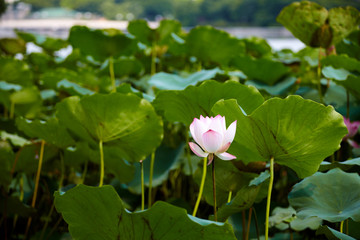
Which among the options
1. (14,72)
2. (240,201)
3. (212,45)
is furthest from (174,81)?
(14,72)

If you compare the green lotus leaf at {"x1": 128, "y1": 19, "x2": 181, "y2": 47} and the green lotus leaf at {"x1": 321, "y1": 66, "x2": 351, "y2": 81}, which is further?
the green lotus leaf at {"x1": 128, "y1": 19, "x2": 181, "y2": 47}

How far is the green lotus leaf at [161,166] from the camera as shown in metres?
0.77

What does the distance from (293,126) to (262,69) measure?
0.49 meters

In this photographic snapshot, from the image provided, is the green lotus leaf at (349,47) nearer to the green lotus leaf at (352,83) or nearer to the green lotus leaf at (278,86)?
the green lotus leaf at (278,86)

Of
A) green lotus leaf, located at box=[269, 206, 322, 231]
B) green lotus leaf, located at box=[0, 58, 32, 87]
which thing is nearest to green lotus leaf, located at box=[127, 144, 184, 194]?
green lotus leaf, located at box=[269, 206, 322, 231]

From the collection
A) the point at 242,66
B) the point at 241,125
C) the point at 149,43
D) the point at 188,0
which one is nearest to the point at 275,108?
the point at 241,125

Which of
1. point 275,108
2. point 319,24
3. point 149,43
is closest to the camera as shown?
point 275,108

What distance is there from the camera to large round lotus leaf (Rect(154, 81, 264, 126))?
0.53 meters

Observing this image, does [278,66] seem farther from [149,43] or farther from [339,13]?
[149,43]

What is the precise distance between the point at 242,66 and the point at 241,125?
0.54m

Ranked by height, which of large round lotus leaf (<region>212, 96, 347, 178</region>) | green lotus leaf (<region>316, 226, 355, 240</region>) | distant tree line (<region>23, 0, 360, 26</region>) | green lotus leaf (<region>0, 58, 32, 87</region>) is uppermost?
large round lotus leaf (<region>212, 96, 347, 178</region>)

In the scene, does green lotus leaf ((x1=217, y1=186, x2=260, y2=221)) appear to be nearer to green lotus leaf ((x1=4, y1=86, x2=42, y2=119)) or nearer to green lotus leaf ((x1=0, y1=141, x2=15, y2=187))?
green lotus leaf ((x1=0, y1=141, x2=15, y2=187))

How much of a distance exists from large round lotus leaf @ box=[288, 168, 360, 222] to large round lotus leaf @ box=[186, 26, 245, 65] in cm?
56

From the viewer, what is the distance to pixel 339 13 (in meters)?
0.71
